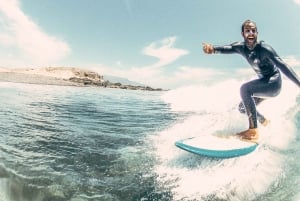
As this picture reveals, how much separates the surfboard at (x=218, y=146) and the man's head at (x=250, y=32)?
292cm

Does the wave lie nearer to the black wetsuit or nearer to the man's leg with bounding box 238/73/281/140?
the man's leg with bounding box 238/73/281/140

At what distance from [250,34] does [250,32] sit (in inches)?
2.3

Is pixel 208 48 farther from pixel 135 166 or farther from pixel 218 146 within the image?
pixel 135 166

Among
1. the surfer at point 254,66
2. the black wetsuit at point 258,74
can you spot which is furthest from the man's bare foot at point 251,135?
the black wetsuit at point 258,74

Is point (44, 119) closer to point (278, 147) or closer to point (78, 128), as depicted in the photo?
point (78, 128)

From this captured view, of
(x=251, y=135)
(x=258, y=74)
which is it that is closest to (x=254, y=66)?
(x=258, y=74)

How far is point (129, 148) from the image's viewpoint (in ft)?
32.3

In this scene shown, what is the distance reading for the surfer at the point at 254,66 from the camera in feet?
27.3

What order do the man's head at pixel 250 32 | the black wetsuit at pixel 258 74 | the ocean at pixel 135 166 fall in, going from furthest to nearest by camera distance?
the black wetsuit at pixel 258 74
the man's head at pixel 250 32
the ocean at pixel 135 166

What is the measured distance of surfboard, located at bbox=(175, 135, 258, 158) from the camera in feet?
25.8

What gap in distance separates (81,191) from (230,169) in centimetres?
400

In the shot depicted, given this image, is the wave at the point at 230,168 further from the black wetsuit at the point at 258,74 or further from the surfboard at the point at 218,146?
the black wetsuit at the point at 258,74

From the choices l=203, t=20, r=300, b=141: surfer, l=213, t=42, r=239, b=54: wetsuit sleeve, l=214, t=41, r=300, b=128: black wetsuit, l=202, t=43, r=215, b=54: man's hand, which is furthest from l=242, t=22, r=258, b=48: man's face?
l=202, t=43, r=215, b=54: man's hand

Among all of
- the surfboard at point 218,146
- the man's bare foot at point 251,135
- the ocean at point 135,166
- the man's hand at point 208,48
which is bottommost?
the ocean at point 135,166
